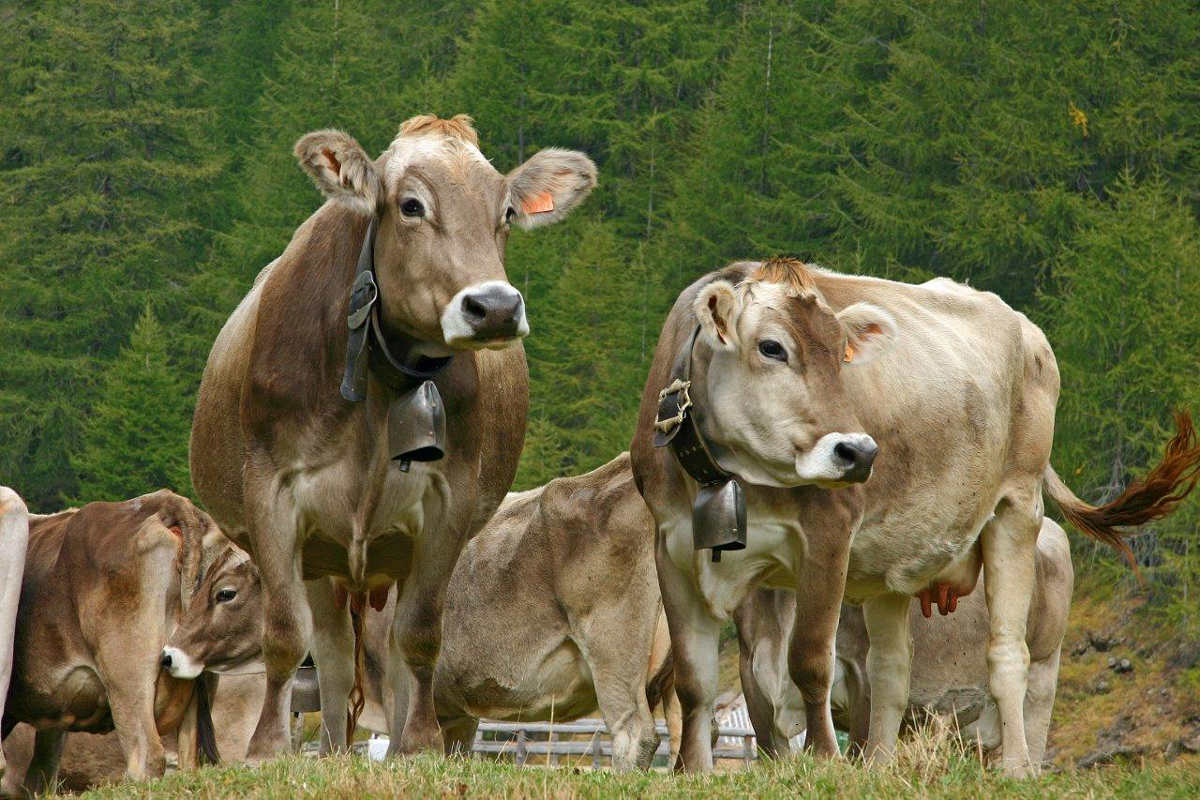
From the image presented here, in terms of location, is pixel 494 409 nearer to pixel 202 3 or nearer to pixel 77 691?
pixel 77 691

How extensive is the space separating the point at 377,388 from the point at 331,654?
6.54ft

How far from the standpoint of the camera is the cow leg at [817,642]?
7551 mm

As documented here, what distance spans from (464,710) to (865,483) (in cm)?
503

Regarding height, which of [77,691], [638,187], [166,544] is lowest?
[638,187]

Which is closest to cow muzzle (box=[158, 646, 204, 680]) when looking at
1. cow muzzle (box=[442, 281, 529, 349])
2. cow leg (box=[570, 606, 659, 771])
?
cow leg (box=[570, 606, 659, 771])

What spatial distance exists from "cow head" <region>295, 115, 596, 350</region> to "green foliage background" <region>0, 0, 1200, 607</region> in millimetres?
19016

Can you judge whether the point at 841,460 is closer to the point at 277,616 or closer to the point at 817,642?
the point at 817,642

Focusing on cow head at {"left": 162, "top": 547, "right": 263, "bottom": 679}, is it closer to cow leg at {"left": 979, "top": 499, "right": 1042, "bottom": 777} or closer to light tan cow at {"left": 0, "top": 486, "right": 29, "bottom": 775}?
light tan cow at {"left": 0, "top": 486, "right": 29, "bottom": 775}

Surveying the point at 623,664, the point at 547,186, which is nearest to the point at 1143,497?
the point at 623,664

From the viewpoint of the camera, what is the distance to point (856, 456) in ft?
24.2

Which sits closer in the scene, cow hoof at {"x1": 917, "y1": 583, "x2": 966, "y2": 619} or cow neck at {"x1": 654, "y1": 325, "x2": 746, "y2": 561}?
cow neck at {"x1": 654, "y1": 325, "x2": 746, "y2": 561}

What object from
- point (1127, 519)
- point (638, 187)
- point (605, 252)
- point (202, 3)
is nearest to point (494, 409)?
point (1127, 519)

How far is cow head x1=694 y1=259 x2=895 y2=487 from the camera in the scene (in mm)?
7629

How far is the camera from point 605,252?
133 feet
